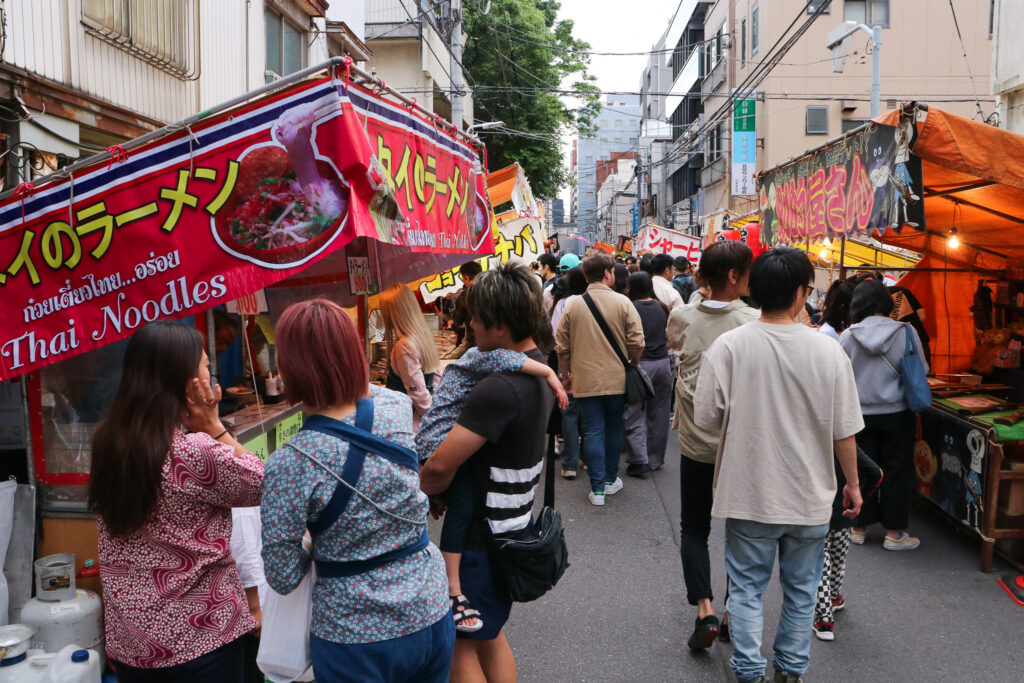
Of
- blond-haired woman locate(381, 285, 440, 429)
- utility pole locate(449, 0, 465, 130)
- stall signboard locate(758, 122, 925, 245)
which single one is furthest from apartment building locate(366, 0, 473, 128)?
blond-haired woman locate(381, 285, 440, 429)

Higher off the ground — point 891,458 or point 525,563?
point 525,563

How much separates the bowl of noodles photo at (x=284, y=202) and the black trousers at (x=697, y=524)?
2404 mm

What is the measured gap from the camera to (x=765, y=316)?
3.44 m

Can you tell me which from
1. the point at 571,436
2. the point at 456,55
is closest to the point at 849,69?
the point at 456,55

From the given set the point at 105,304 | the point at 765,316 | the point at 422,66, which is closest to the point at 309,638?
the point at 105,304

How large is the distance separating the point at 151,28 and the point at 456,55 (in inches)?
470

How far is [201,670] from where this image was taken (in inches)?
97.4

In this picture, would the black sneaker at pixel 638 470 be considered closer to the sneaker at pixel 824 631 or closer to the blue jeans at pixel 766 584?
the sneaker at pixel 824 631

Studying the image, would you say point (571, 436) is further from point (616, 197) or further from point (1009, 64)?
point (616, 197)

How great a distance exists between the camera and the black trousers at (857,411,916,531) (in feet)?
18.1

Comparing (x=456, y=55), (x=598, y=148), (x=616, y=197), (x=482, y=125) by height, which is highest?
(x=598, y=148)

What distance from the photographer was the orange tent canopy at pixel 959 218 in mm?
4406

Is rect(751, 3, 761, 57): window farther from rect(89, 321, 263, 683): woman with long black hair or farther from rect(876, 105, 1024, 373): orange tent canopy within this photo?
rect(89, 321, 263, 683): woman with long black hair

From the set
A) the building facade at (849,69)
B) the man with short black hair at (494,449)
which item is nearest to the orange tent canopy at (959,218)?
the man with short black hair at (494,449)
